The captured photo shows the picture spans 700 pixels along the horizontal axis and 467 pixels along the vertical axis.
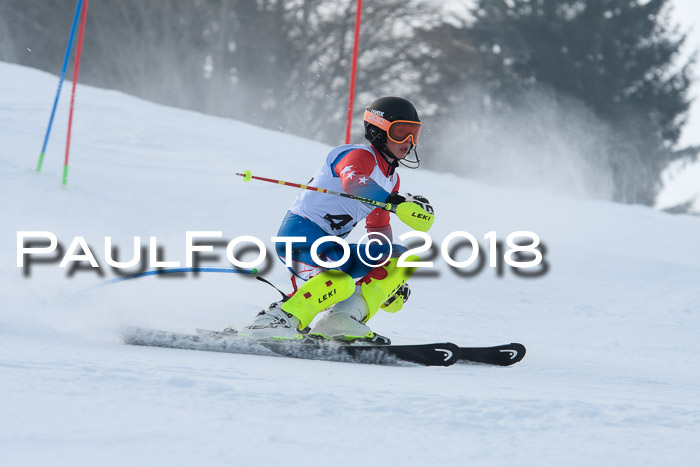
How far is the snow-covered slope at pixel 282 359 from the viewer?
6.48ft

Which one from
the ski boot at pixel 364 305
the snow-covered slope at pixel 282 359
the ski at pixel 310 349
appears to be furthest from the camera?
the ski boot at pixel 364 305

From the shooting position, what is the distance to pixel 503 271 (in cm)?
650

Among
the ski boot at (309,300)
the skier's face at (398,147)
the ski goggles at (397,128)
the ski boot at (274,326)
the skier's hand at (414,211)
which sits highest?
the ski goggles at (397,128)

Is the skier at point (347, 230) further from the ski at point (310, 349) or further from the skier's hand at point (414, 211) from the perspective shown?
the ski at point (310, 349)

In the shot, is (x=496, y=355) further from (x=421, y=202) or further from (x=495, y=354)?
(x=421, y=202)

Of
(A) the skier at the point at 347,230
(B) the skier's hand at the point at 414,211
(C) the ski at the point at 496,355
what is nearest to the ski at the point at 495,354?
(C) the ski at the point at 496,355

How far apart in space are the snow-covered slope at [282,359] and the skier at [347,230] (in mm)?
483

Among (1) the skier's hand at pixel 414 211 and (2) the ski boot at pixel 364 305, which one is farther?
(2) the ski boot at pixel 364 305

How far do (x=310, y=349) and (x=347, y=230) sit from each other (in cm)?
73

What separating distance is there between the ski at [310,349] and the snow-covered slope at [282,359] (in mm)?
95

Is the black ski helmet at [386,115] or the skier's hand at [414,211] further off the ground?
the black ski helmet at [386,115]

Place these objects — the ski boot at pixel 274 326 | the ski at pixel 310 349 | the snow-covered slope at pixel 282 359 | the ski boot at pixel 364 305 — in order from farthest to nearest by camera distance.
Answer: the ski boot at pixel 364 305, the ski boot at pixel 274 326, the ski at pixel 310 349, the snow-covered slope at pixel 282 359

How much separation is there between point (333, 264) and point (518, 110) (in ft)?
75.4

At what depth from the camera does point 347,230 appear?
154 inches
